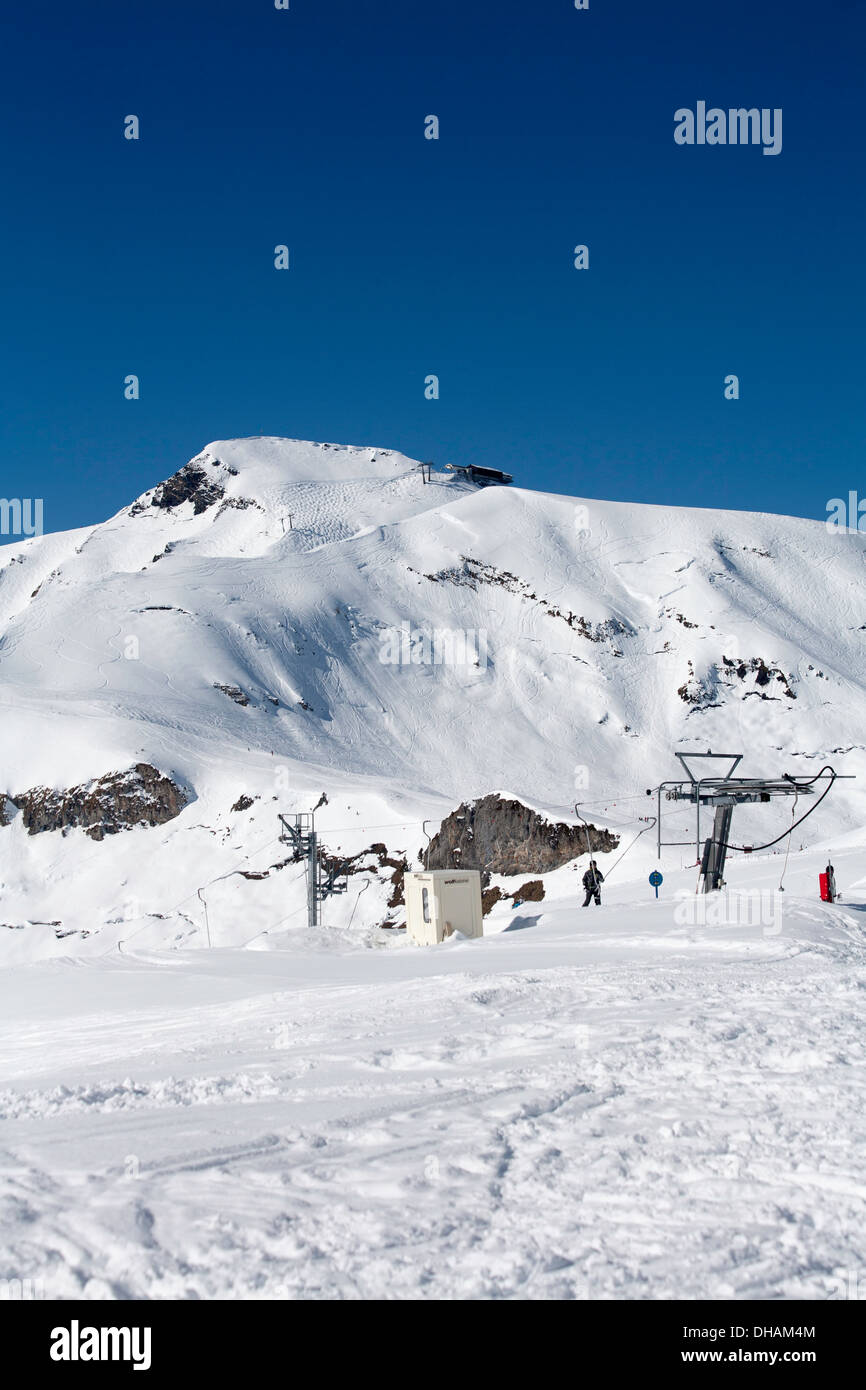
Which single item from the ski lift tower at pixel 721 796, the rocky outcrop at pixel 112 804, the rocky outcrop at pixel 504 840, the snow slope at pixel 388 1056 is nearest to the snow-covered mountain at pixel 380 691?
the rocky outcrop at pixel 112 804

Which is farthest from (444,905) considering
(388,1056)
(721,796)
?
(388,1056)

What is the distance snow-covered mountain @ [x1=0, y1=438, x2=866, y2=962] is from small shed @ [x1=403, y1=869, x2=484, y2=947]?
10.4 meters

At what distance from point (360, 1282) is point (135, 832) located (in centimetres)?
4576

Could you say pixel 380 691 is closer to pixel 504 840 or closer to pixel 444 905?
pixel 504 840

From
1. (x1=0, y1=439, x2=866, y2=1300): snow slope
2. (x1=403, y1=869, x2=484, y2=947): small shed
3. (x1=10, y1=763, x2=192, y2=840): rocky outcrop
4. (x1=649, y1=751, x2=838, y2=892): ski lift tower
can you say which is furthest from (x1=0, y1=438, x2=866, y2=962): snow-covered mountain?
(x1=649, y1=751, x2=838, y2=892): ski lift tower

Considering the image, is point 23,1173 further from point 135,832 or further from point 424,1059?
point 135,832

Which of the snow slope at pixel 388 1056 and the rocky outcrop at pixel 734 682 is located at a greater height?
the rocky outcrop at pixel 734 682

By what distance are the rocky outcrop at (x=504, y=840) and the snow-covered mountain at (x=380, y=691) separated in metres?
1.32

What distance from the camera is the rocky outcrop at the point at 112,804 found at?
158 feet

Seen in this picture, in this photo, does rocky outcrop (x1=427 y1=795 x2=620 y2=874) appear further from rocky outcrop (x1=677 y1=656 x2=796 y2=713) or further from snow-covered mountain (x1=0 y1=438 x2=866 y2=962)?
rocky outcrop (x1=677 y1=656 x2=796 y2=713)

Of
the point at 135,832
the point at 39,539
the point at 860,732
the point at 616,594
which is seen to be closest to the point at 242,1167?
the point at 135,832

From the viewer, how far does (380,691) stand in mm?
69688

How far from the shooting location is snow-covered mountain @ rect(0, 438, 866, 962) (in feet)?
143

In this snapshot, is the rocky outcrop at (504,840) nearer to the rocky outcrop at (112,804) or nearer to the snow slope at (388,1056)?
the snow slope at (388,1056)
